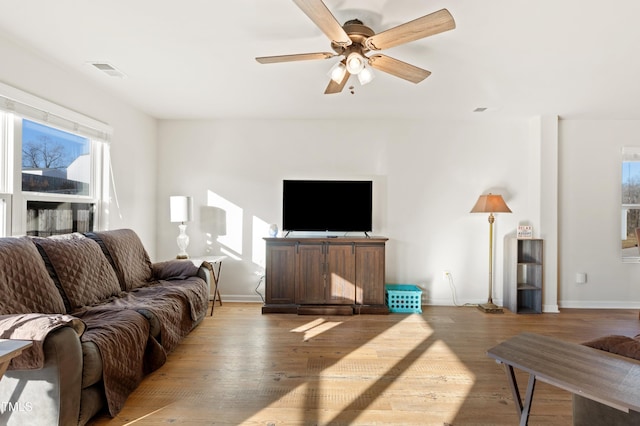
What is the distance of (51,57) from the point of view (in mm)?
2668

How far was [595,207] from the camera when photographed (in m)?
4.28

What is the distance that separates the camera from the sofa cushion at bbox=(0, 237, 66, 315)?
1.98m

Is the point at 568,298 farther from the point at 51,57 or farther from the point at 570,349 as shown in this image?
the point at 51,57

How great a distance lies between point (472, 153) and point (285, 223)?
2682 mm

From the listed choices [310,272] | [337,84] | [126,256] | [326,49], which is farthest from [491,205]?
[126,256]

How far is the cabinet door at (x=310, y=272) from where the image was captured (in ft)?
12.9

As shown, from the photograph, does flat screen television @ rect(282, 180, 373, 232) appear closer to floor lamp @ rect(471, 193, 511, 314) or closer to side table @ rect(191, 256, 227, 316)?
side table @ rect(191, 256, 227, 316)

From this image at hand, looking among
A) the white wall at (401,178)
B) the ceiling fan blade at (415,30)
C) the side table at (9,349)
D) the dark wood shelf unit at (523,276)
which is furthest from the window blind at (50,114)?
the dark wood shelf unit at (523,276)

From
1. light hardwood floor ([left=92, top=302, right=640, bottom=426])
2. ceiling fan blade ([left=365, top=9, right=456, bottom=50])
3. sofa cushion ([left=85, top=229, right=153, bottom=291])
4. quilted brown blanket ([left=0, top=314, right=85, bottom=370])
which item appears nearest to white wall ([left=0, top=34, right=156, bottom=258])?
sofa cushion ([left=85, top=229, right=153, bottom=291])

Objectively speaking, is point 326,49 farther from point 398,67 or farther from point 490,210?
point 490,210

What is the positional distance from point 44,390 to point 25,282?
815 mm

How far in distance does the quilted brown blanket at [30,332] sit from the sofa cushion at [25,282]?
349 mm

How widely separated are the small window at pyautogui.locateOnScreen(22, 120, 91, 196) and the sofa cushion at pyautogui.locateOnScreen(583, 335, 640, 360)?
3962mm

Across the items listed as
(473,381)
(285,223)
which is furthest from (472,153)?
(473,381)
